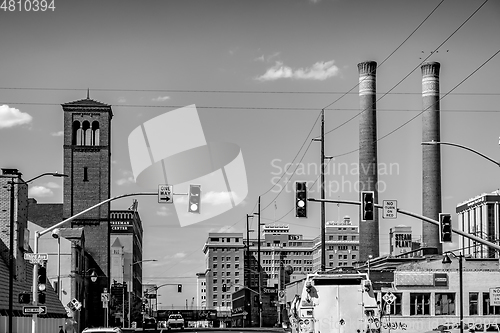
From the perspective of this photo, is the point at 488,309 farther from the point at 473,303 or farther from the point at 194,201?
the point at 194,201

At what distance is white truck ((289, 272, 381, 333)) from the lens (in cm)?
2816

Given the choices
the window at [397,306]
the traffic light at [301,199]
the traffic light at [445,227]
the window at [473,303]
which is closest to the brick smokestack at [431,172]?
the window at [473,303]

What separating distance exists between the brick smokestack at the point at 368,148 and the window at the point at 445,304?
35.1 m

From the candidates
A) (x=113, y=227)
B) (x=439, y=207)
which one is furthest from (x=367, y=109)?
(x=113, y=227)

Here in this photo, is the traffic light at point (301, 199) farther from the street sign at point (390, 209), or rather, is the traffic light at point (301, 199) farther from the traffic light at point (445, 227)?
the traffic light at point (445, 227)

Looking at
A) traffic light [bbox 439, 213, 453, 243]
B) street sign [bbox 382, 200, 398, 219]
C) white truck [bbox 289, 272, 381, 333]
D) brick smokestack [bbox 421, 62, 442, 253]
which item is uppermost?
brick smokestack [bbox 421, 62, 442, 253]

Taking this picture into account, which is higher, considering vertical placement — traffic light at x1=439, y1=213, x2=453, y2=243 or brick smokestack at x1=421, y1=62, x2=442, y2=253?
brick smokestack at x1=421, y1=62, x2=442, y2=253

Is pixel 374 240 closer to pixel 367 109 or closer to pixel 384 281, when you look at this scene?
pixel 367 109

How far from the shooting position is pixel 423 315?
64125mm

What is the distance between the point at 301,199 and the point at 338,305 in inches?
261

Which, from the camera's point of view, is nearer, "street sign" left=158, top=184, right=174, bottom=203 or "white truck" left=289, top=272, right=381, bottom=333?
"white truck" left=289, top=272, right=381, bottom=333

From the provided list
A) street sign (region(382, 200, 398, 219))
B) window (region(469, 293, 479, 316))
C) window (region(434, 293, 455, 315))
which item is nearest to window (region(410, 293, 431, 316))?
window (region(434, 293, 455, 315))

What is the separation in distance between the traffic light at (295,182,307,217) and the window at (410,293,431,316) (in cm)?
3279

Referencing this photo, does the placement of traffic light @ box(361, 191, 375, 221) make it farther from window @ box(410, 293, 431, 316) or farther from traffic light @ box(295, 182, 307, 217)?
window @ box(410, 293, 431, 316)
